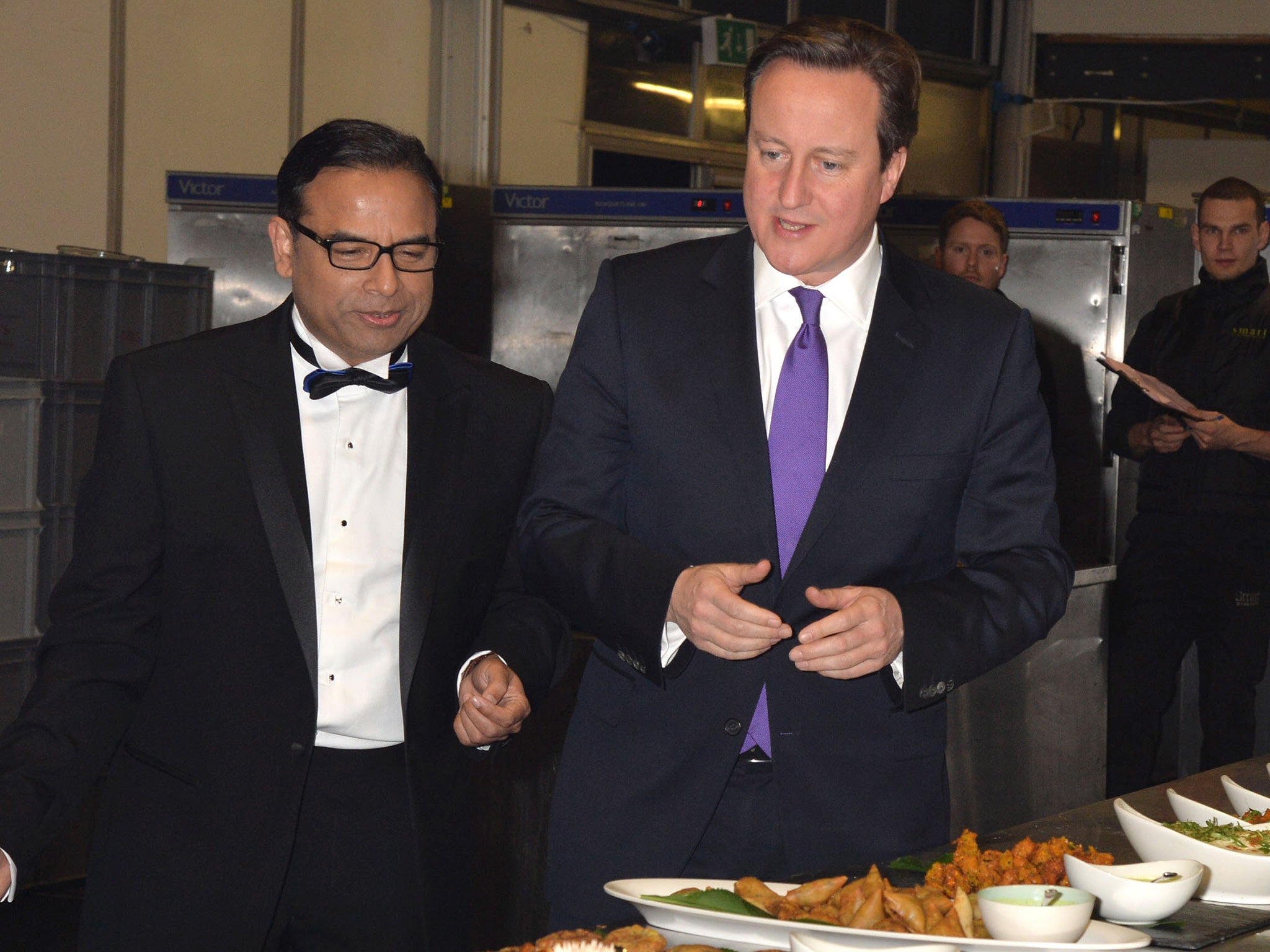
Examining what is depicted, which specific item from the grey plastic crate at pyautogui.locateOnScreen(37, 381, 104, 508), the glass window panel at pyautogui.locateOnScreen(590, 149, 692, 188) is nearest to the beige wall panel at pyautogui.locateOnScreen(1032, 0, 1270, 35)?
the glass window panel at pyautogui.locateOnScreen(590, 149, 692, 188)

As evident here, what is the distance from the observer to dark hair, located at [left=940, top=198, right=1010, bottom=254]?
4559 millimetres

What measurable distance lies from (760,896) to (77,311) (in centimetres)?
343

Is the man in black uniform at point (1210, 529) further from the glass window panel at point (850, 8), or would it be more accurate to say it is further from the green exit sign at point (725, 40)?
the glass window panel at point (850, 8)

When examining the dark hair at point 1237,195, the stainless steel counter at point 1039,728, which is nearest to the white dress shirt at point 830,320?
the stainless steel counter at point 1039,728

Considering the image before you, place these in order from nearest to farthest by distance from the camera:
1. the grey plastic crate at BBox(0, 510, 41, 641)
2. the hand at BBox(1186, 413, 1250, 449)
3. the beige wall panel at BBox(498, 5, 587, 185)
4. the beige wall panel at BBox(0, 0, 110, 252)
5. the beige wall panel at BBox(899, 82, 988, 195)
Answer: the grey plastic crate at BBox(0, 510, 41, 641) → the hand at BBox(1186, 413, 1250, 449) → the beige wall panel at BBox(0, 0, 110, 252) → the beige wall panel at BBox(498, 5, 587, 185) → the beige wall panel at BBox(899, 82, 988, 195)

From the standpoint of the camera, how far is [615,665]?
1.77 meters

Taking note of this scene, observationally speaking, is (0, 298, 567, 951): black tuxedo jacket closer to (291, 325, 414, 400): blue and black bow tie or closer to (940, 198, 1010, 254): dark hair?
(291, 325, 414, 400): blue and black bow tie

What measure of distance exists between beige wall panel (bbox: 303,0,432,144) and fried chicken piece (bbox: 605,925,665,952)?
6665mm

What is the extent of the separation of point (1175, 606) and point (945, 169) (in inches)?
247

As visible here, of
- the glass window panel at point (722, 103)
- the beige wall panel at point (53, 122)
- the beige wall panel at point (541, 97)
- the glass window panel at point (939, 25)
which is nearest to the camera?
the beige wall panel at point (53, 122)

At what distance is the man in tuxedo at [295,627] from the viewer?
A: 5.95 feet

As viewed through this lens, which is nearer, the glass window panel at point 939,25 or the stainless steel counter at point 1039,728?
the stainless steel counter at point 1039,728

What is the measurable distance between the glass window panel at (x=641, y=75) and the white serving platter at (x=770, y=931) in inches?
301

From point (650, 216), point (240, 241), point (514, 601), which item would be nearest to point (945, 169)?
point (650, 216)
